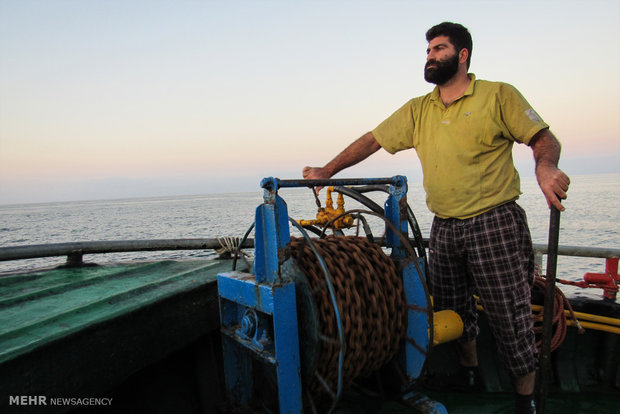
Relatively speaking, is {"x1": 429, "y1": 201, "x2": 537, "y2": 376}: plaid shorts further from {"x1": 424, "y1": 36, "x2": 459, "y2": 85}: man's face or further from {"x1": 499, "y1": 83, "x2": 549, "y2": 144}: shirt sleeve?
{"x1": 424, "y1": 36, "x2": 459, "y2": 85}: man's face

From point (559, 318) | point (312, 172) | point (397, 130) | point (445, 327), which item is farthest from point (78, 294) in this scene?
point (559, 318)

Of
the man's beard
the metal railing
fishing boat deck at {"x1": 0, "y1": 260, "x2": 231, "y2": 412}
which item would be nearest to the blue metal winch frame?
fishing boat deck at {"x1": 0, "y1": 260, "x2": 231, "y2": 412}

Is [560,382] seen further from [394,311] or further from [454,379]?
[394,311]

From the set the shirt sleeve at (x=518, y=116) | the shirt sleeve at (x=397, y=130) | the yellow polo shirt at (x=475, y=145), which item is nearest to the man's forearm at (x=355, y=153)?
the shirt sleeve at (x=397, y=130)

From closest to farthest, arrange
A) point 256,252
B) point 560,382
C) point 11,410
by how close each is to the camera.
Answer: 1. point 11,410
2. point 256,252
3. point 560,382

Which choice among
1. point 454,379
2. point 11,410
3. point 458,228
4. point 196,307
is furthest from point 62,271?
point 454,379

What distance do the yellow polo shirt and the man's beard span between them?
0.38 feet

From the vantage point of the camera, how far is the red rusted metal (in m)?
3.04

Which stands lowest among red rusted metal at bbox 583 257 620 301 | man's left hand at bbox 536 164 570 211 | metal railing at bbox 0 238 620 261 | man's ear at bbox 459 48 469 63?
red rusted metal at bbox 583 257 620 301

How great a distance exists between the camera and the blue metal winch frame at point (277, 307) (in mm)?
1656

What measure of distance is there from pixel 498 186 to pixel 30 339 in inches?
99.0

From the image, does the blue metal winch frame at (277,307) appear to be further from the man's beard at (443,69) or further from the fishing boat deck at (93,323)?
the man's beard at (443,69)

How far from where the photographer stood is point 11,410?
1408 mm

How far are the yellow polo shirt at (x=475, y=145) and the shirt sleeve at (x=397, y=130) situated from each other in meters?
0.15
